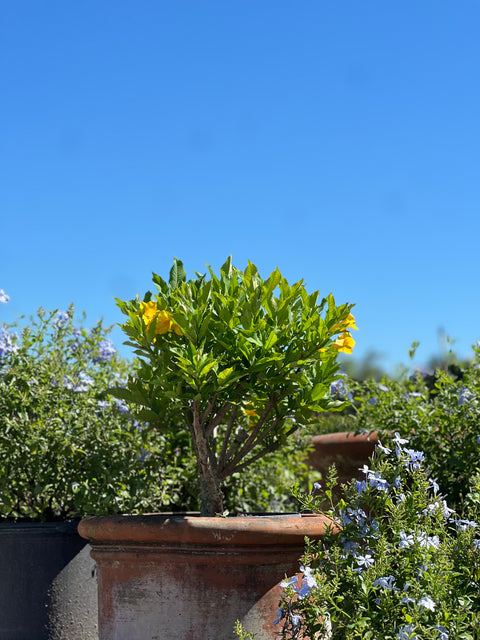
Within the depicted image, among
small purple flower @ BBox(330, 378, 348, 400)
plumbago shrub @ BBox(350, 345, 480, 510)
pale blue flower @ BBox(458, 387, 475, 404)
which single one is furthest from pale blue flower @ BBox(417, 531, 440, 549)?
small purple flower @ BBox(330, 378, 348, 400)

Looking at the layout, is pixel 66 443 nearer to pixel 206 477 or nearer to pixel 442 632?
pixel 206 477

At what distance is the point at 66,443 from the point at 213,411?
0.96 meters

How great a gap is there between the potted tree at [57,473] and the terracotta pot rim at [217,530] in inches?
33.5

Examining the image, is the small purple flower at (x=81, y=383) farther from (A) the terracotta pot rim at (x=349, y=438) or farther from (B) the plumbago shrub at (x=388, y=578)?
(B) the plumbago shrub at (x=388, y=578)

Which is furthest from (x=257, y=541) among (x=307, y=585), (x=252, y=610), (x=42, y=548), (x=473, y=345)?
(x=473, y=345)

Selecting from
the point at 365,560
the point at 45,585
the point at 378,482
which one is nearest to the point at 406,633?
the point at 365,560

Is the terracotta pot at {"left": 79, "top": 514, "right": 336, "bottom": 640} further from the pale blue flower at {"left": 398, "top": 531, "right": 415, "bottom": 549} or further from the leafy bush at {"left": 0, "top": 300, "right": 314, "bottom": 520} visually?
the leafy bush at {"left": 0, "top": 300, "right": 314, "bottom": 520}

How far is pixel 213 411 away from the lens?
2.76 metres

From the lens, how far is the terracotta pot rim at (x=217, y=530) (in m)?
2.34

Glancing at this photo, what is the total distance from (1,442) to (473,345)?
2455mm

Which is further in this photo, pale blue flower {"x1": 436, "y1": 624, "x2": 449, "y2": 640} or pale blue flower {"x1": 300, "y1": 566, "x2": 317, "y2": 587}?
pale blue flower {"x1": 300, "y1": 566, "x2": 317, "y2": 587}

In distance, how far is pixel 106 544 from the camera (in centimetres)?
255

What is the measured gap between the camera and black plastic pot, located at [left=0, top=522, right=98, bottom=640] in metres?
3.26

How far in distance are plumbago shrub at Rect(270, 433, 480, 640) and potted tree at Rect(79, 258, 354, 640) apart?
188mm
